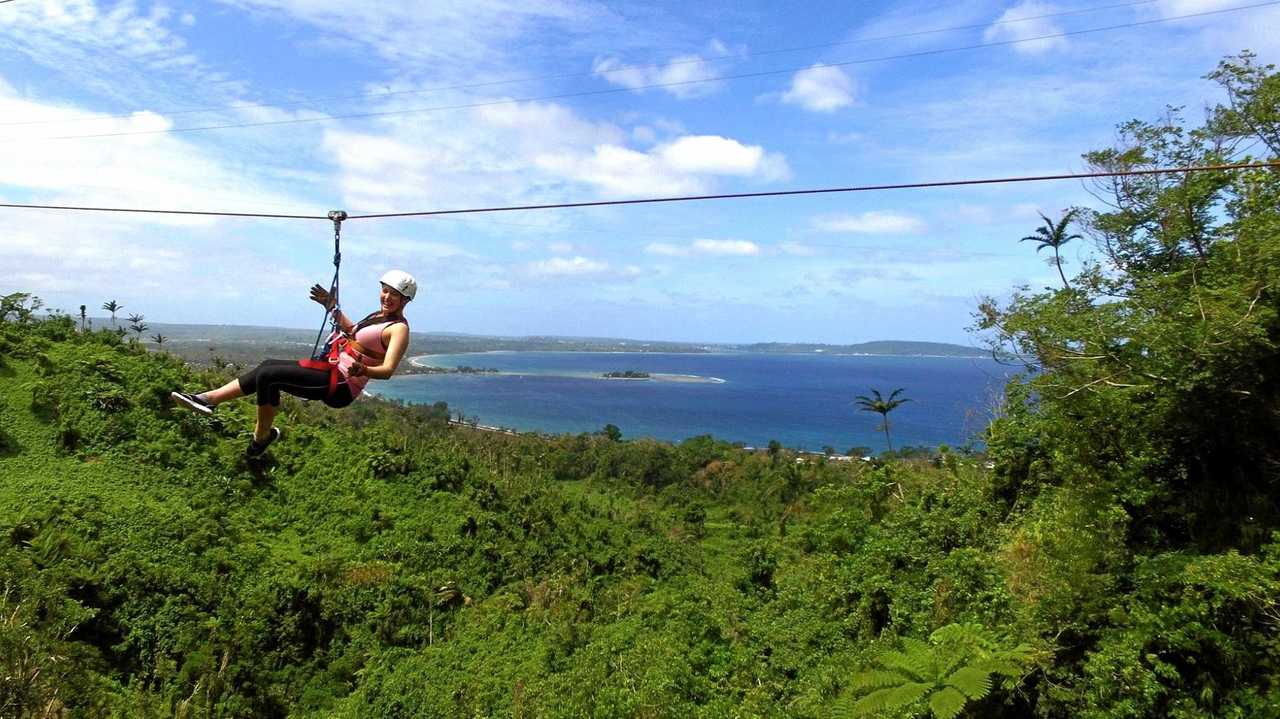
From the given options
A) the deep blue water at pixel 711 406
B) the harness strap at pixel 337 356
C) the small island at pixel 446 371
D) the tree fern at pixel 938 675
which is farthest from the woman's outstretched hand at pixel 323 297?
the small island at pixel 446 371

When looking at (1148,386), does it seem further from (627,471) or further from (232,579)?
(627,471)

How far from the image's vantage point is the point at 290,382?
4.14 metres

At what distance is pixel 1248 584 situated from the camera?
6121 millimetres

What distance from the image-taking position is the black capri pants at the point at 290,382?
4.14 meters

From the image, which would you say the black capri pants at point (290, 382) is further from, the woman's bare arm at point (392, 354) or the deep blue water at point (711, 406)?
the deep blue water at point (711, 406)

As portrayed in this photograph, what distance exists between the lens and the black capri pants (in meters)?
4.14

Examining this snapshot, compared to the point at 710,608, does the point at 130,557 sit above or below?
above

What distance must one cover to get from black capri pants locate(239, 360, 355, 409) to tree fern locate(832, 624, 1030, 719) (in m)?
5.37

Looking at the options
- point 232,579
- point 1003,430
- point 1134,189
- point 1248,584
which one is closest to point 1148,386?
point 1248,584

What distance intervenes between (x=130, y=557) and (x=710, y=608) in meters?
9.22

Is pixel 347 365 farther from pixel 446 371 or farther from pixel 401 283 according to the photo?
pixel 446 371

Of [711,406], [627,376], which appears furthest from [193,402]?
[627,376]

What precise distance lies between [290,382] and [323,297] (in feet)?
2.05

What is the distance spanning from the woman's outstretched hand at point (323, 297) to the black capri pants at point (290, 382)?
1.48 feet
